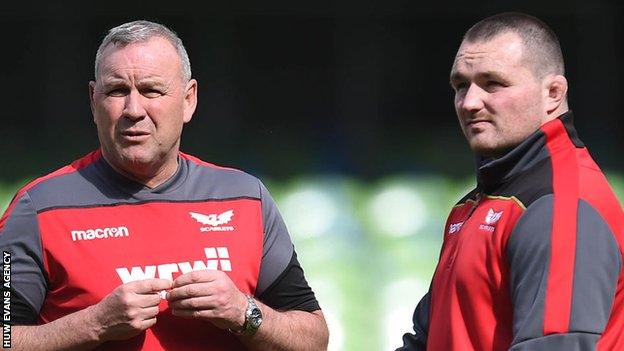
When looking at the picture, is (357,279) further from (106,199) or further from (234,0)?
(106,199)

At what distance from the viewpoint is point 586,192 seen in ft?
9.03

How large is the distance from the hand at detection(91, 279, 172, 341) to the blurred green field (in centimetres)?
288

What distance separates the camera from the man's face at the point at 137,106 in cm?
319

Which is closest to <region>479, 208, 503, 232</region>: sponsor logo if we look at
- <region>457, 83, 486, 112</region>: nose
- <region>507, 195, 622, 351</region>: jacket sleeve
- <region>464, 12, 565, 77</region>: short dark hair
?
<region>507, 195, 622, 351</region>: jacket sleeve

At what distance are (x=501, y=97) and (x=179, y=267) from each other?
0.93 metres

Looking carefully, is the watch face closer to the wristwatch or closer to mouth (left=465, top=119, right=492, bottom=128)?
the wristwatch

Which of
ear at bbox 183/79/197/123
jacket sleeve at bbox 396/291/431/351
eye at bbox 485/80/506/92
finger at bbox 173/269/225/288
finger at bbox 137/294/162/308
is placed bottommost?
jacket sleeve at bbox 396/291/431/351

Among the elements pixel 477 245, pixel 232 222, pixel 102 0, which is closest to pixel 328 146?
pixel 102 0

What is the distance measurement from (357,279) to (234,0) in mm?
1478

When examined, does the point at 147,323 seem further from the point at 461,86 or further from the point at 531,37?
the point at 531,37

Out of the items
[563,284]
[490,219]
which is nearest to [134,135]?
[490,219]

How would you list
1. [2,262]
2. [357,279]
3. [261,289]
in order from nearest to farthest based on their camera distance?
[2,262], [261,289], [357,279]

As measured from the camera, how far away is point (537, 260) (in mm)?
2684

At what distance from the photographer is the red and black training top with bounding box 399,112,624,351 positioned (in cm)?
266
